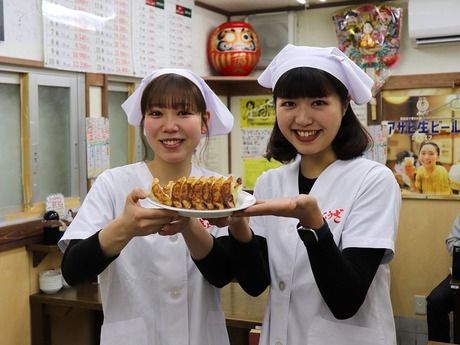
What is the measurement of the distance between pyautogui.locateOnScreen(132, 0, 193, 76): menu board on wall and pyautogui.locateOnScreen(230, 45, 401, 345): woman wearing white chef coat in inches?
86.4

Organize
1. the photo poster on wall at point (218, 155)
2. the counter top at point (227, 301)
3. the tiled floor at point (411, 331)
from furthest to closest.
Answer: the photo poster on wall at point (218, 155)
the tiled floor at point (411, 331)
the counter top at point (227, 301)

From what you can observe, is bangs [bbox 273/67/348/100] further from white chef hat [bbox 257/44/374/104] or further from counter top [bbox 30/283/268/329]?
counter top [bbox 30/283/268/329]

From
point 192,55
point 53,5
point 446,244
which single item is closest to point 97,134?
point 53,5

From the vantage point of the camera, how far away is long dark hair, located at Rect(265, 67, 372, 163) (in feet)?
4.36

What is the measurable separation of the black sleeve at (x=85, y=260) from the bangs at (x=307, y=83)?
59 centimetres

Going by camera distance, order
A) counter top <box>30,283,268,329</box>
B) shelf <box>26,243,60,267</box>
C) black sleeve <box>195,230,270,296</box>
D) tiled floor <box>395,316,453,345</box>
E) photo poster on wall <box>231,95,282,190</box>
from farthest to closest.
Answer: photo poster on wall <box>231,95,282,190</box>, tiled floor <box>395,316,453,345</box>, shelf <box>26,243,60,267</box>, counter top <box>30,283,268,329</box>, black sleeve <box>195,230,270,296</box>

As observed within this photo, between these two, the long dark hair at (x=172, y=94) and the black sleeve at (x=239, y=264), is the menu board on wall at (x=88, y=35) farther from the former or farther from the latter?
the black sleeve at (x=239, y=264)

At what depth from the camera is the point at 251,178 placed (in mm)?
4598

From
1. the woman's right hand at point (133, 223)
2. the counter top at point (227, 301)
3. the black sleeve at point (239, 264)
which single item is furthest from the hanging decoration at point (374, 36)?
the woman's right hand at point (133, 223)

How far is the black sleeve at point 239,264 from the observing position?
136 cm

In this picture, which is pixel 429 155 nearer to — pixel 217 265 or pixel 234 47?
pixel 234 47

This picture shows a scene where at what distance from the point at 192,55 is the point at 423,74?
169 cm

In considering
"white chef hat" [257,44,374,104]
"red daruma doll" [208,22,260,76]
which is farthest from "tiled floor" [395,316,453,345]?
"white chef hat" [257,44,374,104]

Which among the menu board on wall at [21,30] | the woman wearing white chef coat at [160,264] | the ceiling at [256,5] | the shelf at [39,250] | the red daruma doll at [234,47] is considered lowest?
the shelf at [39,250]
